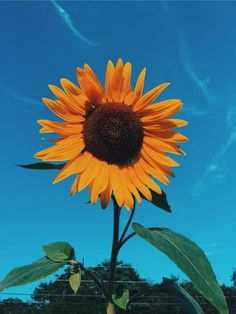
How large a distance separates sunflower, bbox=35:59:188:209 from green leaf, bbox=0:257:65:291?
0.43 meters

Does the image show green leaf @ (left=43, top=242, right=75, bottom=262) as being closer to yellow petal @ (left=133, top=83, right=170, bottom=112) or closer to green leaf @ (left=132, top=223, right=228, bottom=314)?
green leaf @ (left=132, top=223, right=228, bottom=314)

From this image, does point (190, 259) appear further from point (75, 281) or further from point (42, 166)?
point (42, 166)

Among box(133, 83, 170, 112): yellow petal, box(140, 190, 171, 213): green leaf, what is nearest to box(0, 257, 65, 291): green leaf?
box(140, 190, 171, 213): green leaf

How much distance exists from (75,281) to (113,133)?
0.68 m

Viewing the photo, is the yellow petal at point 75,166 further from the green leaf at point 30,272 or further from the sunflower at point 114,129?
the green leaf at point 30,272

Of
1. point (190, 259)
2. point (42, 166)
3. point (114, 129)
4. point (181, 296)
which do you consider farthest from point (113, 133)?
point (181, 296)

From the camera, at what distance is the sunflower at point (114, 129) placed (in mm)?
2426

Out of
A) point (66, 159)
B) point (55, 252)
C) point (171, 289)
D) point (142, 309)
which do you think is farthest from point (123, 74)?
point (142, 309)

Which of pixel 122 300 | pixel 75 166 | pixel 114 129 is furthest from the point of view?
pixel 114 129

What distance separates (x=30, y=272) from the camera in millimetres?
2428

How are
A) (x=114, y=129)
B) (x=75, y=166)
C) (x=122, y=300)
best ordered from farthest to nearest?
(x=114, y=129) → (x=75, y=166) → (x=122, y=300)

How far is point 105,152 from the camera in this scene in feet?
8.16

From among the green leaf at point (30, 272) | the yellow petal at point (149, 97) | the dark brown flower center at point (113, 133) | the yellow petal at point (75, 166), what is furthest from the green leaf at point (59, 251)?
the yellow petal at point (149, 97)

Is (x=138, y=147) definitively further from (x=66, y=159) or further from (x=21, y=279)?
(x=21, y=279)
